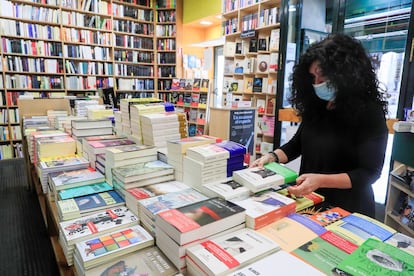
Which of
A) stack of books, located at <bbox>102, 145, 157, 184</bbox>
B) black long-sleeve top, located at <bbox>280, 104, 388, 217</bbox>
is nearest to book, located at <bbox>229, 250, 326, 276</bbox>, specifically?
black long-sleeve top, located at <bbox>280, 104, 388, 217</bbox>

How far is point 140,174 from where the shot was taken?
129 cm

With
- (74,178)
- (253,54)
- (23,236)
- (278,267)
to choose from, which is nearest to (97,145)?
(74,178)

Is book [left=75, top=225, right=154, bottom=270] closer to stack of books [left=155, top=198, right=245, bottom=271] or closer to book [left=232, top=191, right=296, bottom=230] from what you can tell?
stack of books [left=155, top=198, right=245, bottom=271]

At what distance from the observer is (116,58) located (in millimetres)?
6082

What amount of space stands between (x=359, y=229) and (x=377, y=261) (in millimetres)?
234

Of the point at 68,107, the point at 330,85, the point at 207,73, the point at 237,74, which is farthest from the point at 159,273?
the point at 207,73

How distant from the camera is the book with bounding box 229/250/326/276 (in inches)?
27.4

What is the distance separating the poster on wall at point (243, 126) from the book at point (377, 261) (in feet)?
8.60

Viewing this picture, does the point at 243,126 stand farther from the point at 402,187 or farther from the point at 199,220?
the point at 199,220

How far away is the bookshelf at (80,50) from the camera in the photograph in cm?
502

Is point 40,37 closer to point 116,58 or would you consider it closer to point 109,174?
point 116,58

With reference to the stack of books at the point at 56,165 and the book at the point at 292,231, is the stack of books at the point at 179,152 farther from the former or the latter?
the stack of books at the point at 56,165

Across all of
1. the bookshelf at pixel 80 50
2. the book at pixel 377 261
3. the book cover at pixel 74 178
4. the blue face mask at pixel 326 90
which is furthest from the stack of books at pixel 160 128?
the bookshelf at pixel 80 50

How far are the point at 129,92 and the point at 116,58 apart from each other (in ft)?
2.64
